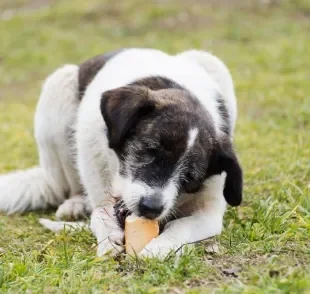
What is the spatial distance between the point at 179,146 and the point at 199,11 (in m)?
16.1

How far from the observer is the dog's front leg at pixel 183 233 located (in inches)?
181

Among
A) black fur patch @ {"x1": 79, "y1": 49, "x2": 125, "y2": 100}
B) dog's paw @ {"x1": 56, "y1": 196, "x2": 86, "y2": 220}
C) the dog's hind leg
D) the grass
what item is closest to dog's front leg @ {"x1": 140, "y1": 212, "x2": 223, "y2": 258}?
the grass

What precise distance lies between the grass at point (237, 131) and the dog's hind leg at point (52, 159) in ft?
0.73

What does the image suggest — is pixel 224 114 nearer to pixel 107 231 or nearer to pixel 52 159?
pixel 107 231

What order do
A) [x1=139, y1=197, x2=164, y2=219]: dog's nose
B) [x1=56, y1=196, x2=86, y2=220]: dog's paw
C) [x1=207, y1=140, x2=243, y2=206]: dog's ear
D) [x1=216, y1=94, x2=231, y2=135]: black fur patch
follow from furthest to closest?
[x1=56, y1=196, x2=86, y2=220]: dog's paw, [x1=216, y1=94, x2=231, y2=135]: black fur patch, [x1=207, y1=140, x2=243, y2=206]: dog's ear, [x1=139, y1=197, x2=164, y2=219]: dog's nose

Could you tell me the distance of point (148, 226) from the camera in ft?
15.6

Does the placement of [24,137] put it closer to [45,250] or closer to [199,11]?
[45,250]

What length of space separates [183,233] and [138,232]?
361mm

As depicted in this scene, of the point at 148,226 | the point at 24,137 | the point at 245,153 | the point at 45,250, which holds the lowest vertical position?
the point at 24,137

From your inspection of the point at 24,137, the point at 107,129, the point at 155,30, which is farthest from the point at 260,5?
the point at 107,129

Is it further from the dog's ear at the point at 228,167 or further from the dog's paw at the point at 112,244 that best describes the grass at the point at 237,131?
the dog's ear at the point at 228,167

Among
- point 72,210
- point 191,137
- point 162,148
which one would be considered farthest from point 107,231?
point 72,210

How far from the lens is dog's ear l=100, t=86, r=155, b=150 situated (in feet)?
15.9

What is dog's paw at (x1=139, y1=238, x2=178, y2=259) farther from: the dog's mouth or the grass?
the dog's mouth
